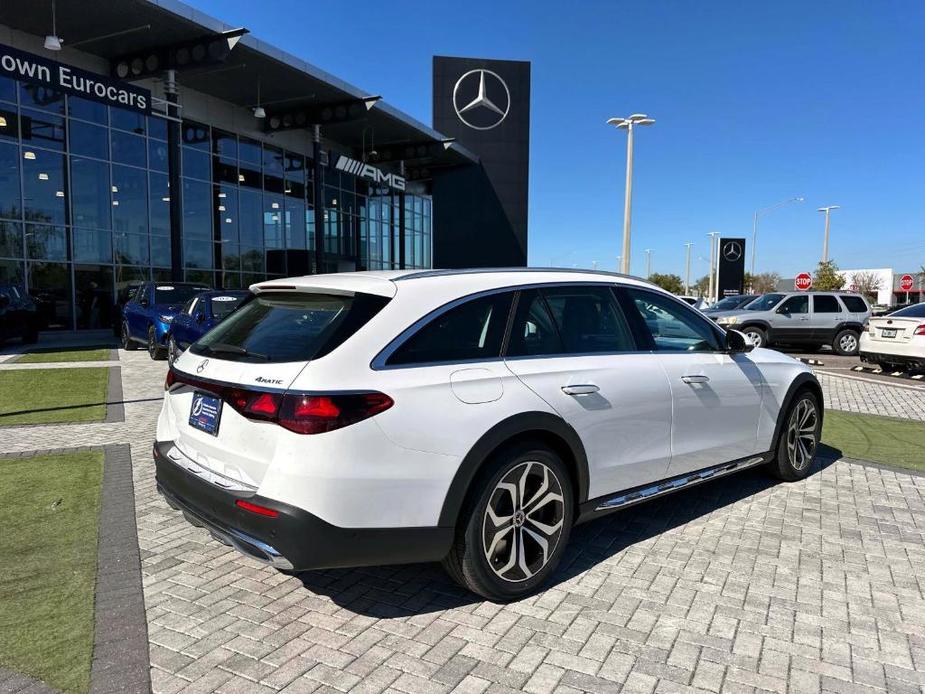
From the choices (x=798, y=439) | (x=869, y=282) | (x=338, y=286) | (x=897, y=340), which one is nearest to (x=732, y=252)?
(x=897, y=340)

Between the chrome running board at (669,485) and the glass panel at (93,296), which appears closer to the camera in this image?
the chrome running board at (669,485)

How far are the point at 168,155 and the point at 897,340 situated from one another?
20140 millimetres

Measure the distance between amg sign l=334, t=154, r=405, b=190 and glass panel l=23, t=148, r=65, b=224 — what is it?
10210 mm

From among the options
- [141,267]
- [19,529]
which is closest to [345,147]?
[141,267]

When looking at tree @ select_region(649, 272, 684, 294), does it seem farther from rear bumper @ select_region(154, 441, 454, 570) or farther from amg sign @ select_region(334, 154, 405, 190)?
rear bumper @ select_region(154, 441, 454, 570)

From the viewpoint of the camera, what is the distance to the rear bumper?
267cm

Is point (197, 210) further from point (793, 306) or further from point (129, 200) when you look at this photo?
point (793, 306)

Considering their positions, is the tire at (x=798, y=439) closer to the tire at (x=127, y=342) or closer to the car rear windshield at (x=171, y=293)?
the car rear windshield at (x=171, y=293)

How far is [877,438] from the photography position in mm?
7148

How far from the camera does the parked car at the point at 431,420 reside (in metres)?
2.70

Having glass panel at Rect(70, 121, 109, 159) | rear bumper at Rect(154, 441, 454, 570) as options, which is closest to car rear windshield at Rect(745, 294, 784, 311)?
rear bumper at Rect(154, 441, 454, 570)

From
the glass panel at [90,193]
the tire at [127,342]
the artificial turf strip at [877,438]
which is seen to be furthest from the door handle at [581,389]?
the glass panel at [90,193]

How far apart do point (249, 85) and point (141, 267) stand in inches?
290

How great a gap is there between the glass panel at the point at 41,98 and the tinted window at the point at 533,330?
795 inches
